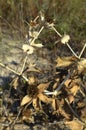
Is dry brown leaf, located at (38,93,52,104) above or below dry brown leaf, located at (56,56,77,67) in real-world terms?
below

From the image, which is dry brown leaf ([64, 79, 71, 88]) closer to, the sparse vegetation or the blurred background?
the sparse vegetation

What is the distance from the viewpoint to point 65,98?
2107mm

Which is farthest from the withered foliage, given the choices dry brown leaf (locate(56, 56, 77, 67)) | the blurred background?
the blurred background

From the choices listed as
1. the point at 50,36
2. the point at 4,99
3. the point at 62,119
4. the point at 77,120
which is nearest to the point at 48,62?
the point at 50,36

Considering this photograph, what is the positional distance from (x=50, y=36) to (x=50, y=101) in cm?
113

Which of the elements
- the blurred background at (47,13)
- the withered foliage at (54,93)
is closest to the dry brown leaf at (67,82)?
the withered foliage at (54,93)

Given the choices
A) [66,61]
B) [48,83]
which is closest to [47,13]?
[48,83]

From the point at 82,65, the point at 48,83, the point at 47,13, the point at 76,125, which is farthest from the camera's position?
the point at 47,13

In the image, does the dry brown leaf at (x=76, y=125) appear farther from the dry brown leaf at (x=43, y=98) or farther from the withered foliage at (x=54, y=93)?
the dry brown leaf at (x=43, y=98)

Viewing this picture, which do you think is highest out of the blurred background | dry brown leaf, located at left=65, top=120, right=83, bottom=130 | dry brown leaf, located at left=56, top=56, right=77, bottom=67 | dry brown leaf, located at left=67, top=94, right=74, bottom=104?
the blurred background

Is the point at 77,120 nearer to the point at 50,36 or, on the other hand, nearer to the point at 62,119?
the point at 62,119

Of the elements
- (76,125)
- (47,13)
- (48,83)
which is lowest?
(76,125)

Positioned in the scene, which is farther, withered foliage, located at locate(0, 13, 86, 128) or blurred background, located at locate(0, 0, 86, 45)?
blurred background, located at locate(0, 0, 86, 45)

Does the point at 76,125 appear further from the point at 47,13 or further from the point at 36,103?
the point at 47,13
